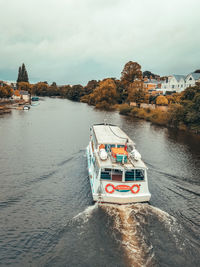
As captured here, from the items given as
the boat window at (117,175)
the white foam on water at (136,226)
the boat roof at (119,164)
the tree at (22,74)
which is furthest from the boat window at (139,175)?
the tree at (22,74)

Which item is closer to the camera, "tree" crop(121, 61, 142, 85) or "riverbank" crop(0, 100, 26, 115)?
"riverbank" crop(0, 100, 26, 115)

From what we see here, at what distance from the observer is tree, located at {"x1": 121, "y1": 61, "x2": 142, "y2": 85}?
11331cm

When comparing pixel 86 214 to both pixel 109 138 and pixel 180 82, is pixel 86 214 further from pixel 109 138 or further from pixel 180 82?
pixel 180 82

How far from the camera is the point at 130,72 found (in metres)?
113

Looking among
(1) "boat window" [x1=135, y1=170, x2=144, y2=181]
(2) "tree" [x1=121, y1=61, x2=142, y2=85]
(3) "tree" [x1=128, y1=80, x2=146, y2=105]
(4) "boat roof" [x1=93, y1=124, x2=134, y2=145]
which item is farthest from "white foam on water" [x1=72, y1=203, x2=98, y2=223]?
(2) "tree" [x1=121, y1=61, x2=142, y2=85]

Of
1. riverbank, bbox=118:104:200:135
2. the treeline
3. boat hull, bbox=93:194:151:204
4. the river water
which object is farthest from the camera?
riverbank, bbox=118:104:200:135

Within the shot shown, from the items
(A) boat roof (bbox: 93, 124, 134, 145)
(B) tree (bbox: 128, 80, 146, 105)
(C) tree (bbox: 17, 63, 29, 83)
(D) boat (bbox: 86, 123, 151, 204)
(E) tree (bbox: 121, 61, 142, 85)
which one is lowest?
(D) boat (bbox: 86, 123, 151, 204)

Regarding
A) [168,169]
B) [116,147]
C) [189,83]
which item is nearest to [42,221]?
[116,147]

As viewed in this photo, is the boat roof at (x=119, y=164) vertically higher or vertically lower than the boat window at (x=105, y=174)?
higher

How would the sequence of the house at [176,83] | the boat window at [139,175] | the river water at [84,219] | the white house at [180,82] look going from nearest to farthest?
the river water at [84,219]
the boat window at [139,175]
the white house at [180,82]
the house at [176,83]

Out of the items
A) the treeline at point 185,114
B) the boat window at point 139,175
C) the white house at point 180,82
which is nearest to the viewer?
the boat window at point 139,175

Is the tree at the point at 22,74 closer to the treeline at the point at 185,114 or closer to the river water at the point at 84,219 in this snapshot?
the treeline at the point at 185,114

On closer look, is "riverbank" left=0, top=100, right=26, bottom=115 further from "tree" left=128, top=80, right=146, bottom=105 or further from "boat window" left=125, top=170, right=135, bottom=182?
"boat window" left=125, top=170, right=135, bottom=182

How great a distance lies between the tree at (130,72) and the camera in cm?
11331
